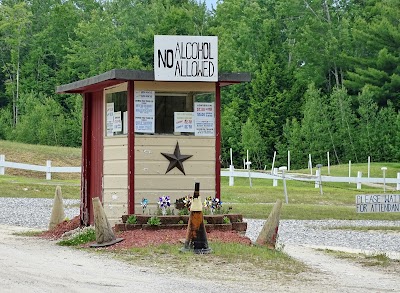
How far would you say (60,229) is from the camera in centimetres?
2097

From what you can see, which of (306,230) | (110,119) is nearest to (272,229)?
(110,119)

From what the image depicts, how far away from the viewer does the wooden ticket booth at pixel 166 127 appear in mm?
17922

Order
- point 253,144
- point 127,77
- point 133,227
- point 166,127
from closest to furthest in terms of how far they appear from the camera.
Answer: point 133,227
point 127,77
point 166,127
point 253,144

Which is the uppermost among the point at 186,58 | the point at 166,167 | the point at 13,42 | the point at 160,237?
the point at 13,42

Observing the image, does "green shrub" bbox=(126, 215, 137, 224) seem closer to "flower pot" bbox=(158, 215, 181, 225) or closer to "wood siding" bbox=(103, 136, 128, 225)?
"flower pot" bbox=(158, 215, 181, 225)

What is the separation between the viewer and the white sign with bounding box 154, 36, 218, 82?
1786 cm

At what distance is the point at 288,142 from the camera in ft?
228

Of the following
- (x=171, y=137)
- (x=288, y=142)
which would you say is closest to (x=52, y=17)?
(x=288, y=142)

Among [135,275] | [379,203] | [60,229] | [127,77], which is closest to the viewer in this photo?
[135,275]

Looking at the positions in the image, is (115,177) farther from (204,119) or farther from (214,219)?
(214,219)

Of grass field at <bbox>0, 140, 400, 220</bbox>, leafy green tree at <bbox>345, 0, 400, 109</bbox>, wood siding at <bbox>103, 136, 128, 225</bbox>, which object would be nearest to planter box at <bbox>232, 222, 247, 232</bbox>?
wood siding at <bbox>103, 136, 128, 225</bbox>

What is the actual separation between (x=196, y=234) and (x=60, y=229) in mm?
5923

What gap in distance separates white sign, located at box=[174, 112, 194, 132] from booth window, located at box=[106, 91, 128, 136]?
0.84 metres

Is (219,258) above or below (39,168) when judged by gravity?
below
